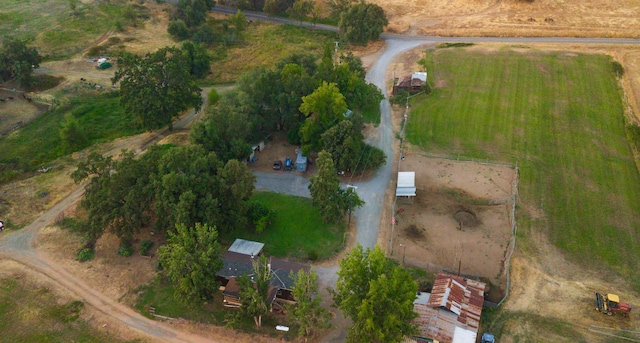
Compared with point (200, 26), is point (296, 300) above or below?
below

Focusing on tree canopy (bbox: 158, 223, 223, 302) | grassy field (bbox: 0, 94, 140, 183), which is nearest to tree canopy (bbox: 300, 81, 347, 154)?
tree canopy (bbox: 158, 223, 223, 302)

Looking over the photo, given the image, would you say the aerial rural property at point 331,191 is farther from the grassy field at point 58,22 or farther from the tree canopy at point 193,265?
the grassy field at point 58,22

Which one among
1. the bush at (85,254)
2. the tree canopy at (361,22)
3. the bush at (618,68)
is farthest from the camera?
the tree canopy at (361,22)

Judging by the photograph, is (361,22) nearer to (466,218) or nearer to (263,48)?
(263,48)

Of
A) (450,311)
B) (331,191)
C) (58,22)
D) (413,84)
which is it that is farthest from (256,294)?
(58,22)

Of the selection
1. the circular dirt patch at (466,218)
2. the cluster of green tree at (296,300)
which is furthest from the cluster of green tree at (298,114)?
the cluster of green tree at (296,300)

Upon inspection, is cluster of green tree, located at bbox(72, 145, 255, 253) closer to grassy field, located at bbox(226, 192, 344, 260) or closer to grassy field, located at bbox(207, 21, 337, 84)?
grassy field, located at bbox(226, 192, 344, 260)
